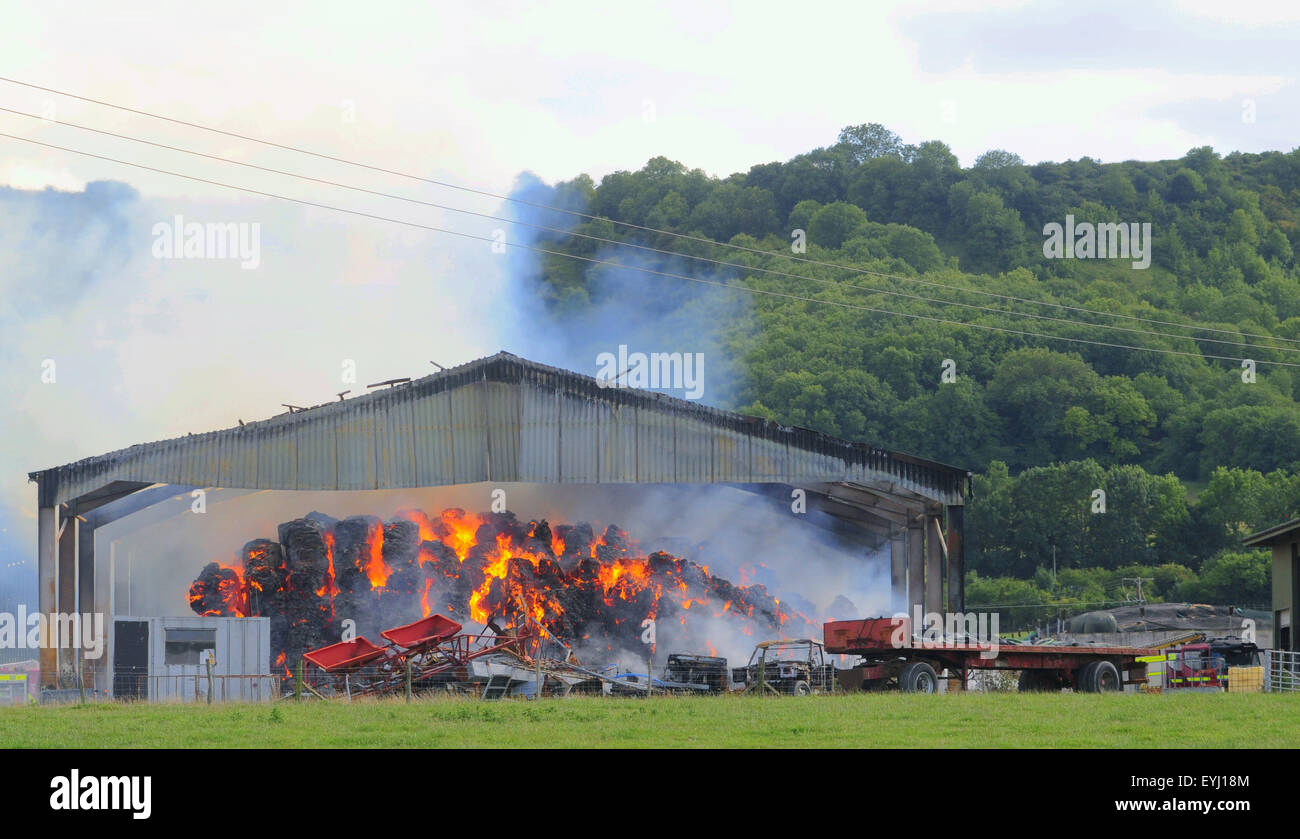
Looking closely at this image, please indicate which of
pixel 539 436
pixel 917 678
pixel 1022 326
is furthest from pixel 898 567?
pixel 1022 326

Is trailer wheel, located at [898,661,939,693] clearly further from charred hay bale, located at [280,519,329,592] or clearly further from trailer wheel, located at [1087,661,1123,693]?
charred hay bale, located at [280,519,329,592]

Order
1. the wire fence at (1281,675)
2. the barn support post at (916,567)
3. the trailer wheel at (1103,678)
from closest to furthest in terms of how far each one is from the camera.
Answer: the trailer wheel at (1103,678) → the wire fence at (1281,675) → the barn support post at (916,567)

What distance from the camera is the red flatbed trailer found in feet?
103

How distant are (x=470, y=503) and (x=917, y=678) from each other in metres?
15.1

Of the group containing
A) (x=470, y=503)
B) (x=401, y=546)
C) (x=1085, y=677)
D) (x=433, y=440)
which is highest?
(x=433, y=440)

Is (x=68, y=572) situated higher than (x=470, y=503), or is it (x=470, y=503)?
(x=470, y=503)

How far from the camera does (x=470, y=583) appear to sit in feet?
A: 133

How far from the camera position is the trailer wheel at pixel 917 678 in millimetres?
31078

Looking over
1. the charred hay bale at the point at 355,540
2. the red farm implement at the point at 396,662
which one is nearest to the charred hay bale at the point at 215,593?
the charred hay bale at the point at 355,540

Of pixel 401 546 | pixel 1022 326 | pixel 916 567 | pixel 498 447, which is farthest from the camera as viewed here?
pixel 1022 326

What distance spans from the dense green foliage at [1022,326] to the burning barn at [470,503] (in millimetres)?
54953

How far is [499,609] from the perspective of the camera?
130 ft

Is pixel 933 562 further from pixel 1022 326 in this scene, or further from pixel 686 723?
pixel 1022 326

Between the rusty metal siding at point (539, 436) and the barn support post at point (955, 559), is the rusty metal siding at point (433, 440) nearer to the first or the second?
the rusty metal siding at point (539, 436)
